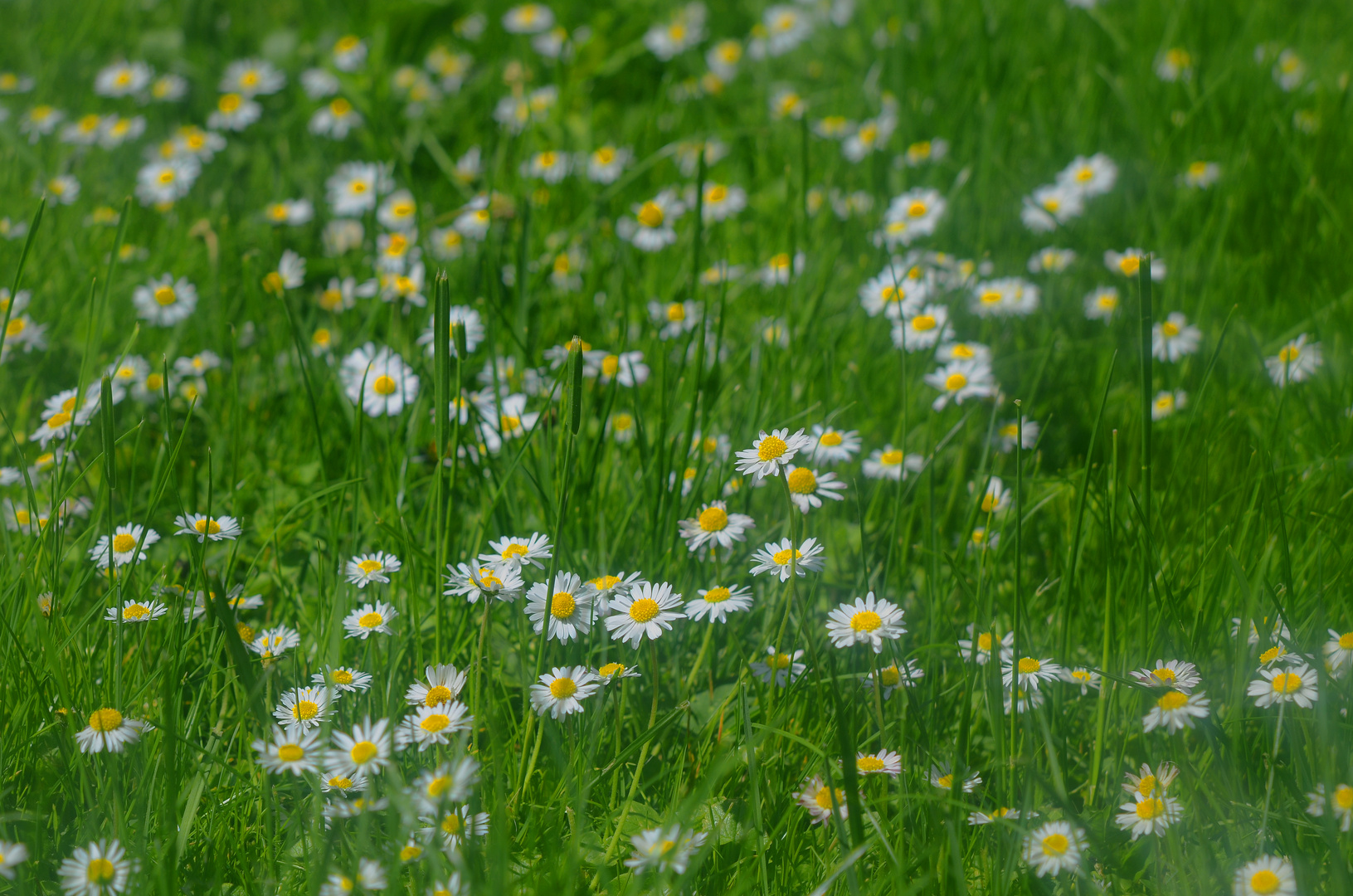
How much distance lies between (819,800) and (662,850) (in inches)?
12.3

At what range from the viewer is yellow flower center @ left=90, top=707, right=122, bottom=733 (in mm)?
1575

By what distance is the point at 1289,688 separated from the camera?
1.65 metres

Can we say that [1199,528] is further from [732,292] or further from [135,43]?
[135,43]

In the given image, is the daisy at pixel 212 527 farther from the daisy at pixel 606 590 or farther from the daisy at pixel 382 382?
the daisy at pixel 606 590

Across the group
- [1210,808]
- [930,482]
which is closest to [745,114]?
[930,482]

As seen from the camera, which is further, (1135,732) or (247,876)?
(1135,732)

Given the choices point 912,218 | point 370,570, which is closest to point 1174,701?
point 370,570

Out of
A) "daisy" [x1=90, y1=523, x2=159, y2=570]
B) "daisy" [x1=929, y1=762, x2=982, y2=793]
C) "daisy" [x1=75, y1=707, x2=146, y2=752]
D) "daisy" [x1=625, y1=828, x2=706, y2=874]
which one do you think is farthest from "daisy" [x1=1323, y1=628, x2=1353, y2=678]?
"daisy" [x1=90, y1=523, x2=159, y2=570]

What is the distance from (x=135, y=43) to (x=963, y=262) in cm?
425

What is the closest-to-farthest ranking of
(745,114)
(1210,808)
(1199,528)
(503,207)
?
(1210,808) → (1199,528) → (503,207) → (745,114)

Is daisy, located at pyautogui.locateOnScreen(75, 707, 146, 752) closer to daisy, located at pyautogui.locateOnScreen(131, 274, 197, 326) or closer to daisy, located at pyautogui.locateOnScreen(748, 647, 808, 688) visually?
daisy, located at pyautogui.locateOnScreen(748, 647, 808, 688)

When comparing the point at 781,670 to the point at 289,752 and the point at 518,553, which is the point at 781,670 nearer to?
the point at 518,553

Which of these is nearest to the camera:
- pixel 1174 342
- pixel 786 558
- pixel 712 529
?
pixel 786 558

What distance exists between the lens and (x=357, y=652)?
6.49 feet
